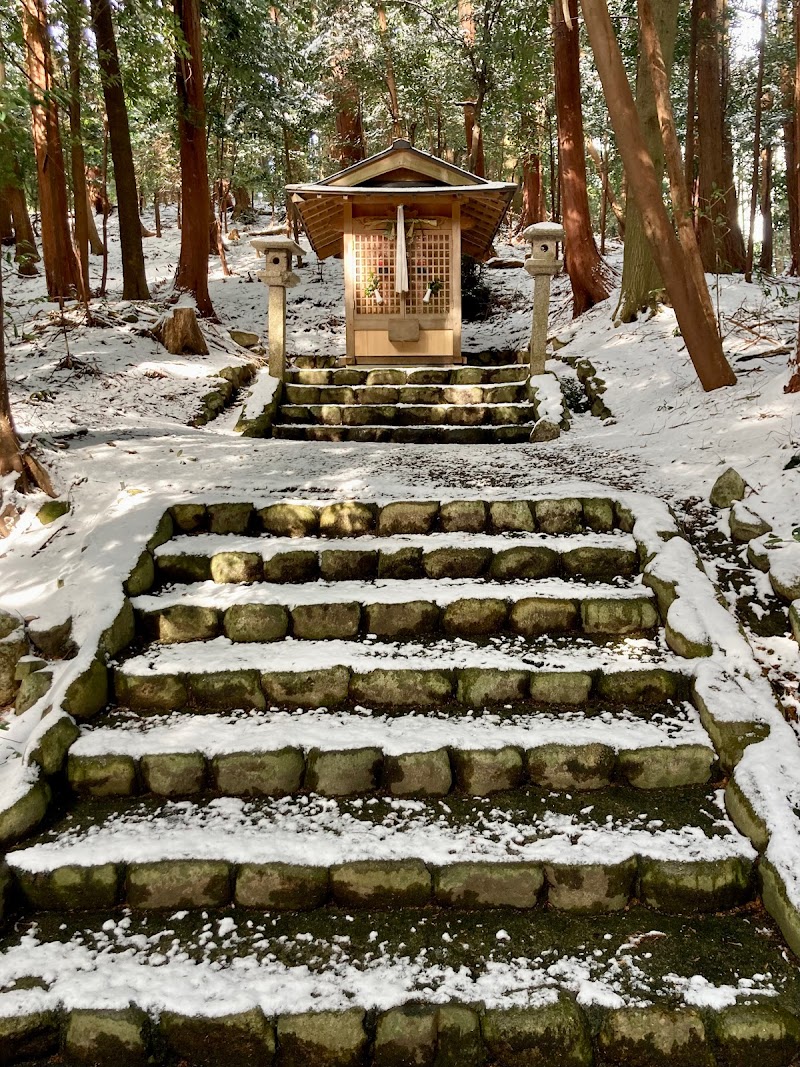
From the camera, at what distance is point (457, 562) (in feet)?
11.6

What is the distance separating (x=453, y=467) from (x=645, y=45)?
3978 mm

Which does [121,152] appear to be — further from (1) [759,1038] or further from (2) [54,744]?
(1) [759,1038]

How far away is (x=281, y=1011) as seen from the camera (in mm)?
1853

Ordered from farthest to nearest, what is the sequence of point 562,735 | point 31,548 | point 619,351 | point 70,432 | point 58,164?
point 58,164 → point 619,351 → point 70,432 → point 31,548 → point 562,735

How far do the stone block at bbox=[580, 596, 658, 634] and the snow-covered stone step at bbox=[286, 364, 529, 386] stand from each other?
4.65 metres

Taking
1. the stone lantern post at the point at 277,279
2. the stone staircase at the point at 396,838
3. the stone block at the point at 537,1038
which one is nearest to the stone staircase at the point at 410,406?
the stone lantern post at the point at 277,279

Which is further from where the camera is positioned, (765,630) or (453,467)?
(453,467)

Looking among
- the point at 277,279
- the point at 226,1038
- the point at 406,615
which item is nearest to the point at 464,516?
the point at 406,615

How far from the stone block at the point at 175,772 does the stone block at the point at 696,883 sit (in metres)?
1.66

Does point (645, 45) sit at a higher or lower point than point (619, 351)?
higher

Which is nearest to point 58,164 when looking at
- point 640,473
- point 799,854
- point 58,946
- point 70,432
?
point 70,432

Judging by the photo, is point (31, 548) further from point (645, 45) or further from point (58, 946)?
point (645, 45)

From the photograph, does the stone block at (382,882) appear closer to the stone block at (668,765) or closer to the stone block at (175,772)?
the stone block at (175,772)

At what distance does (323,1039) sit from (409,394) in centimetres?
589
